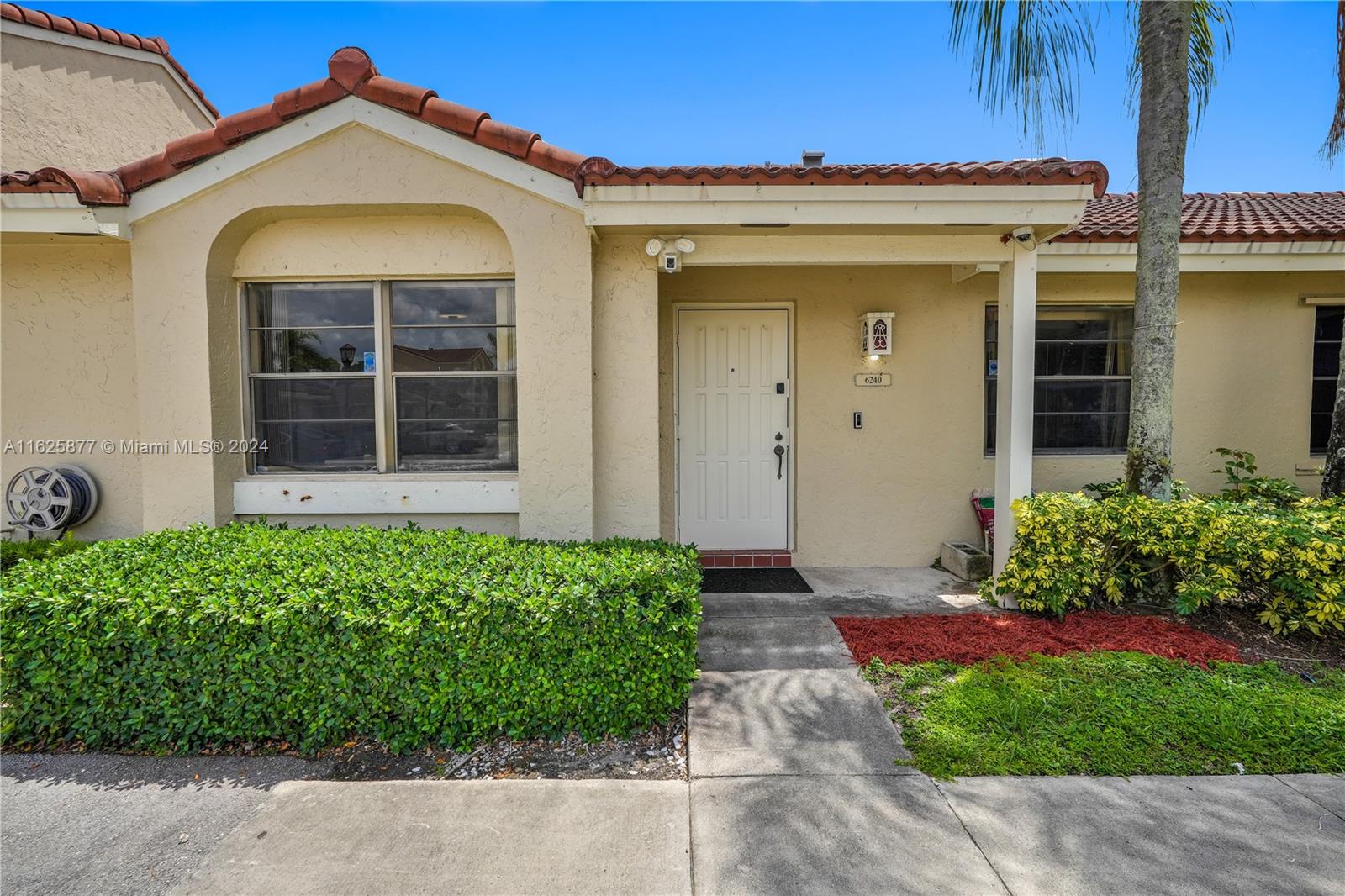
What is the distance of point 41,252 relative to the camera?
5.20 m

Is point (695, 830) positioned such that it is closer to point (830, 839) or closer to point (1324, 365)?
point (830, 839)

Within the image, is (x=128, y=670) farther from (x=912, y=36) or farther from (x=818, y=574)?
(x=912, y=36)

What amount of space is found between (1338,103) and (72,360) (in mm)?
10822

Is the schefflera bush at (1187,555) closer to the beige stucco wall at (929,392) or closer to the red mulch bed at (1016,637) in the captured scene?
the red mulch bed at (1016,637)

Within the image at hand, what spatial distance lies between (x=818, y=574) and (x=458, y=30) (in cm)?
701

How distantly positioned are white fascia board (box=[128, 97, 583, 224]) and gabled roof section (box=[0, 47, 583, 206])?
0.14 feet

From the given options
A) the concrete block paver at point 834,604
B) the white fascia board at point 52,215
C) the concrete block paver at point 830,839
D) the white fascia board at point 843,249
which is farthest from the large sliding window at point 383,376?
the concrete block paver at point 830,839

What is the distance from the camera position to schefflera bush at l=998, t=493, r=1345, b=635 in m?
4.29

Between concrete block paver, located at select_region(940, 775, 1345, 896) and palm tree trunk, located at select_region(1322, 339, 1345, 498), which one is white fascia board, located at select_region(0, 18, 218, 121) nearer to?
concrete block paver, located at select_region(940, 775, 1345, 896)

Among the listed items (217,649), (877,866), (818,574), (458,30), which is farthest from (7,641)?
(458,30)

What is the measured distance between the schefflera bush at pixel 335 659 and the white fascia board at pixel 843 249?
2815 mm

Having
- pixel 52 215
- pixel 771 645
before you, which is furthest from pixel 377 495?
pixel 771 645

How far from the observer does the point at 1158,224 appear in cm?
491

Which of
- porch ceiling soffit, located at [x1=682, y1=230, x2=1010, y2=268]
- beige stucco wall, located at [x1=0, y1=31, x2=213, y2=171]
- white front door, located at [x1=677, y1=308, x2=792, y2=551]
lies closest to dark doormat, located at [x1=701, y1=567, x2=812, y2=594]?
white front door, located at [x1=677, y1=308, x2=792, y2=551]
